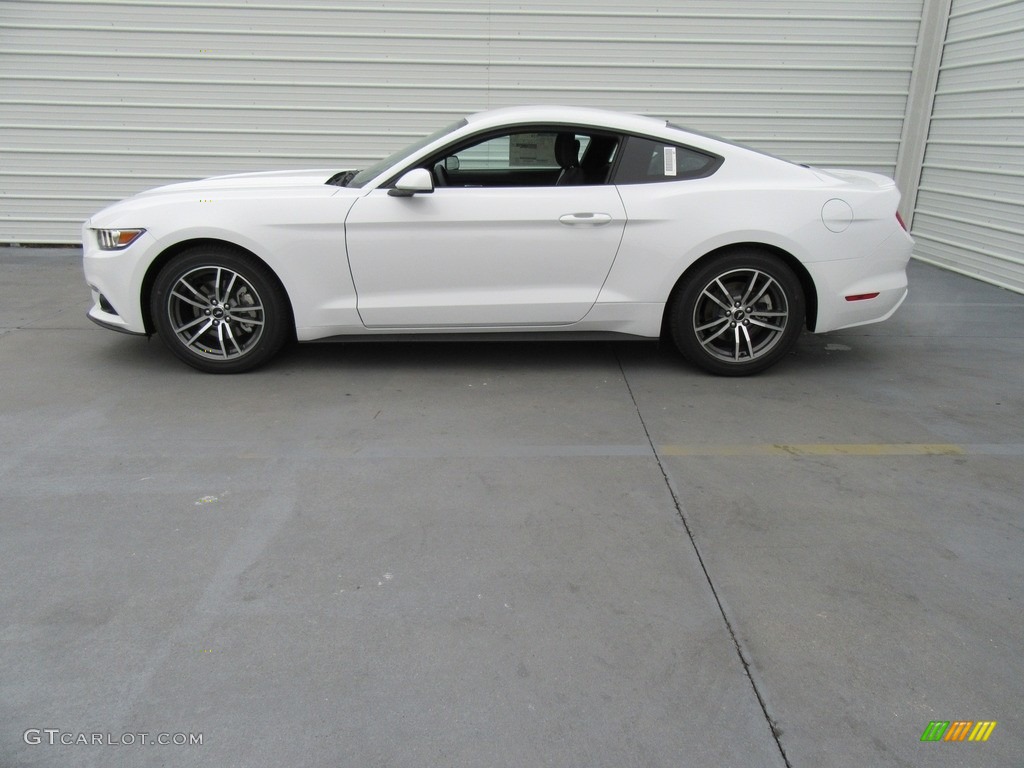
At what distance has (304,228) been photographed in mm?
4586

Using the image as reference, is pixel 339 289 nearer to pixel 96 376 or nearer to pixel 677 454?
pixel 96 376

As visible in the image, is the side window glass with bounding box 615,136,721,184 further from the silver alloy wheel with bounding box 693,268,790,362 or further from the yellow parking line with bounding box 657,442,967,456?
the yellow parking line with bounding box 657,442,967,456

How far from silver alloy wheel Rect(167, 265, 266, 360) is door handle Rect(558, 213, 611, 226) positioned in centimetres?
186

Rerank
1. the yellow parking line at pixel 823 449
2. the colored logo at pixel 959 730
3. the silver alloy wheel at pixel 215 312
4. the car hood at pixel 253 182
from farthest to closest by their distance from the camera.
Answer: the car hood at pixel 253 182
the silver alloy wheel at pixel 215 312
the yellow parking line at pixel 823 449
the colored logo at pixel 959 730

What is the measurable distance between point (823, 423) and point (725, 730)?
8.04 feet

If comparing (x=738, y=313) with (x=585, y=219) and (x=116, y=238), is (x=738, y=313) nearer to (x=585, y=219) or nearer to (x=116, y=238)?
(x=585, y=219)

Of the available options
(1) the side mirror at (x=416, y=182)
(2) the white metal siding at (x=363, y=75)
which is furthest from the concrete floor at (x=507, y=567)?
(2) the white metal siding at (x=363, y=75)

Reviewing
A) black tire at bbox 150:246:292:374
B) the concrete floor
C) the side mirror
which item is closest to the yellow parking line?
the concrete floor

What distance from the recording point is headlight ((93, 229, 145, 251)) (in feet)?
15.2

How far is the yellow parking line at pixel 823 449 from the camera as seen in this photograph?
3.87 m

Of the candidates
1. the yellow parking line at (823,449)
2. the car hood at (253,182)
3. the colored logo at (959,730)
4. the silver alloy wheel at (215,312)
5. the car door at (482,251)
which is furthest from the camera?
Answer: the car hood at (253,182)

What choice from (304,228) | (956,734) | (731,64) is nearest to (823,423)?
(956,734)

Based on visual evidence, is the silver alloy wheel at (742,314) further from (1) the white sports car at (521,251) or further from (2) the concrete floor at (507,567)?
(2) the concrete floor at (507,567)

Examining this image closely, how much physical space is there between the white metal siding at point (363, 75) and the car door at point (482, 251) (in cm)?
389
